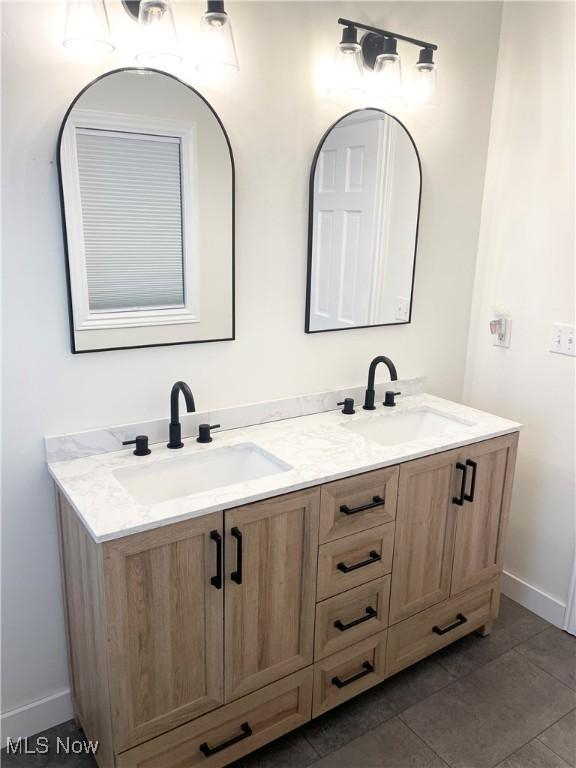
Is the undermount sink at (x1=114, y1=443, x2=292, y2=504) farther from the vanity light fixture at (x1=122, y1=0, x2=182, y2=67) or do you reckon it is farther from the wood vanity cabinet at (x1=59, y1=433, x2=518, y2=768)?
the vanity light fixture at (x1=122, y1=0, x2=182, y2=67)

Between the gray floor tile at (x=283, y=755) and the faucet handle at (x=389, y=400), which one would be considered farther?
the faucet handle at (x=389, y=400)

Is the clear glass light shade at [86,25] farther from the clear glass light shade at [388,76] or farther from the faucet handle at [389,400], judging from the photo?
the faucet handle at [389,400]

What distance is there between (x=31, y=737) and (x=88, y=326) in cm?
132

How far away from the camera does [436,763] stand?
180 cm

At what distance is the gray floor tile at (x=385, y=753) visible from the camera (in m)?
1.78

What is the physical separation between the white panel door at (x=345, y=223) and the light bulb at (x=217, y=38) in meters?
0.49

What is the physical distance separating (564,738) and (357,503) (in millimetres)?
1054

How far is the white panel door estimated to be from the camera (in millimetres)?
2078

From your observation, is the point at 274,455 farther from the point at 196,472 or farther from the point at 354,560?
the point at 354,560

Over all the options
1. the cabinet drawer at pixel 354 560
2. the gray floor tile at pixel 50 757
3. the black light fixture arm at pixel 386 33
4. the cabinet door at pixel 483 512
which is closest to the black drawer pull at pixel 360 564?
the cabinet drawer at pixel 354 560

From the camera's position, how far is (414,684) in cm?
211

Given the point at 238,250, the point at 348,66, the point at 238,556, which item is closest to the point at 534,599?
the point at 238,556

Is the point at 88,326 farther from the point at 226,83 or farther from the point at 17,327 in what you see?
the point at 226,83

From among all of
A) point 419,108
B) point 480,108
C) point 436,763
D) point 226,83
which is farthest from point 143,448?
point 480,108
